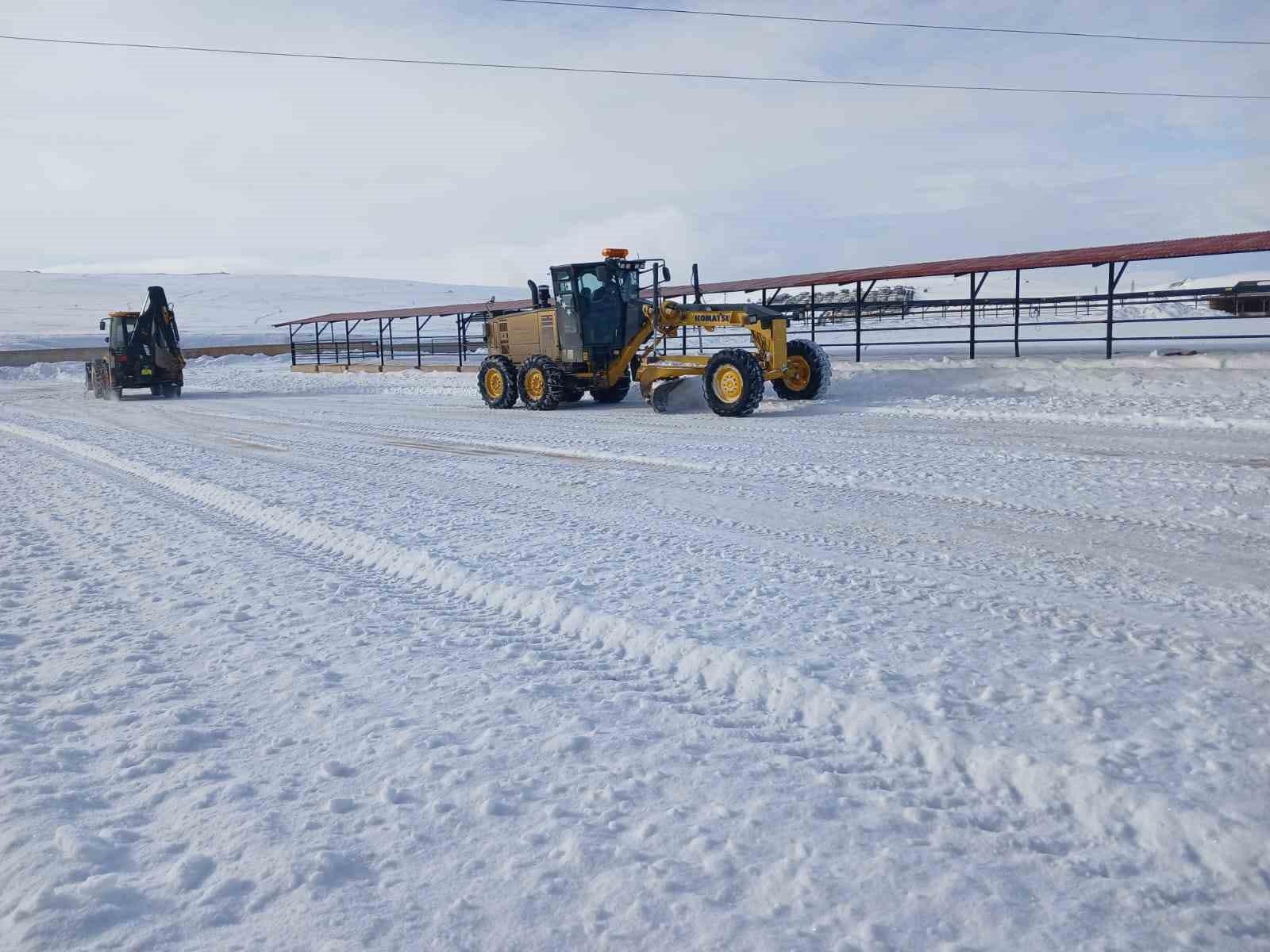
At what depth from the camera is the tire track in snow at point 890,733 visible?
2.64m

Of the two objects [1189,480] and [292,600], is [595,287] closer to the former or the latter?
[1189,480]

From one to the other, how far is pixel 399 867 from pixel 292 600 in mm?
2786

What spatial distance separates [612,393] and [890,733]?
1569cm

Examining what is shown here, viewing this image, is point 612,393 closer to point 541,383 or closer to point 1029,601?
point 541,383

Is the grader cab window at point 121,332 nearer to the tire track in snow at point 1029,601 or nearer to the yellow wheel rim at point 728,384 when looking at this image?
the yellow wheel rim at point 728,384

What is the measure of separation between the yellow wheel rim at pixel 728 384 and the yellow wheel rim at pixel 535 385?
3862mm

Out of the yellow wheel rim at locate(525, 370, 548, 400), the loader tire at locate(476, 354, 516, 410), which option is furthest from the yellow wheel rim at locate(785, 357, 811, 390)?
the loader tire at locate(476, 354, 516, 410)

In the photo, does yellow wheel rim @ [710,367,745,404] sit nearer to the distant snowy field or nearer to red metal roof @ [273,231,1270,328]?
red metal roof @ [273,231,1270,328]

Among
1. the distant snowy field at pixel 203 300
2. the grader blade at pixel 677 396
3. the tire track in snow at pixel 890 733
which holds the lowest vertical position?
the tire track in snow at pixel 890 733

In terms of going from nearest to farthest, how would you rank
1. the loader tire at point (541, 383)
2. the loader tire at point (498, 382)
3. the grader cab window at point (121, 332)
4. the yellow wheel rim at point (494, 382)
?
the loader tire at point (541, 383)
the loader tire at point (498, 382)
the yellow wheel rim at point (494, 382)
the grader cab window at point (121, 332)

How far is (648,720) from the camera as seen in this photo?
11.4ft

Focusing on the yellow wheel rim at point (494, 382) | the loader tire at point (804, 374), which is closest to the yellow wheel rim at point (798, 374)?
the loader tire at point (804, 374)

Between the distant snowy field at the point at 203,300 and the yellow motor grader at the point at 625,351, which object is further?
the distant snowy field at the point at 203,300

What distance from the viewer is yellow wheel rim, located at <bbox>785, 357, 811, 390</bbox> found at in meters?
16.2
